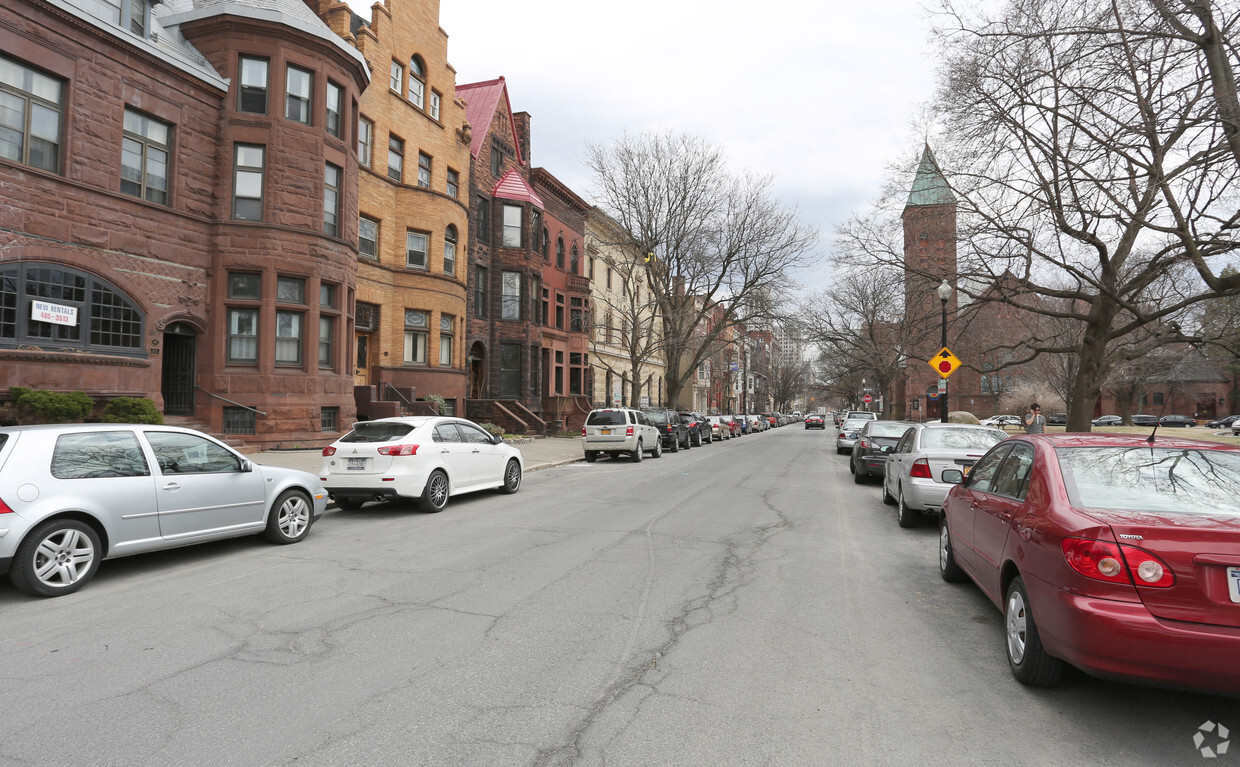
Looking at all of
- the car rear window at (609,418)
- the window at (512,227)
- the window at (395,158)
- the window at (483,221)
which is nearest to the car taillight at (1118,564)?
the car rear window at (609,418)

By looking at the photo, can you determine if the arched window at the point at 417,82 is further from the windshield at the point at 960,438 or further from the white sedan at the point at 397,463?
the windshield at the point at 960,438

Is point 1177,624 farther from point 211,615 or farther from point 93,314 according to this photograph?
point 93,314

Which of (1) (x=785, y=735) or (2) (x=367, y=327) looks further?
(2) (x=367, y=327)

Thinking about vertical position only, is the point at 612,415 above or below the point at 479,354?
below

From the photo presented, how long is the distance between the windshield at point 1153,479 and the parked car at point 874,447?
10.7 m

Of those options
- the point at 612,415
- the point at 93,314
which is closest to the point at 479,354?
the point at 612,415

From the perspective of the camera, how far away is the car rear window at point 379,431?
1053 centimetres

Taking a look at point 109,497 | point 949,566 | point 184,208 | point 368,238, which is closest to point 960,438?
point 949,566

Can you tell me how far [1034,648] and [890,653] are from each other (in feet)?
3.23

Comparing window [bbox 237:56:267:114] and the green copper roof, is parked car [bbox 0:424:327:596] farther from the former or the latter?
the green copper roof

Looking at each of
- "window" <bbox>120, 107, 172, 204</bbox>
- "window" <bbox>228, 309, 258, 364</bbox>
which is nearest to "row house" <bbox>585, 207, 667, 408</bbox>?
"window" <bbox>228, 309, 258, 364</bbox>

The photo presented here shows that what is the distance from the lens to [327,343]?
1948 centimetres

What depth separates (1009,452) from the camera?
555cm

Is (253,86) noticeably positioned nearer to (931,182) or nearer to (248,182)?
(248,182)
